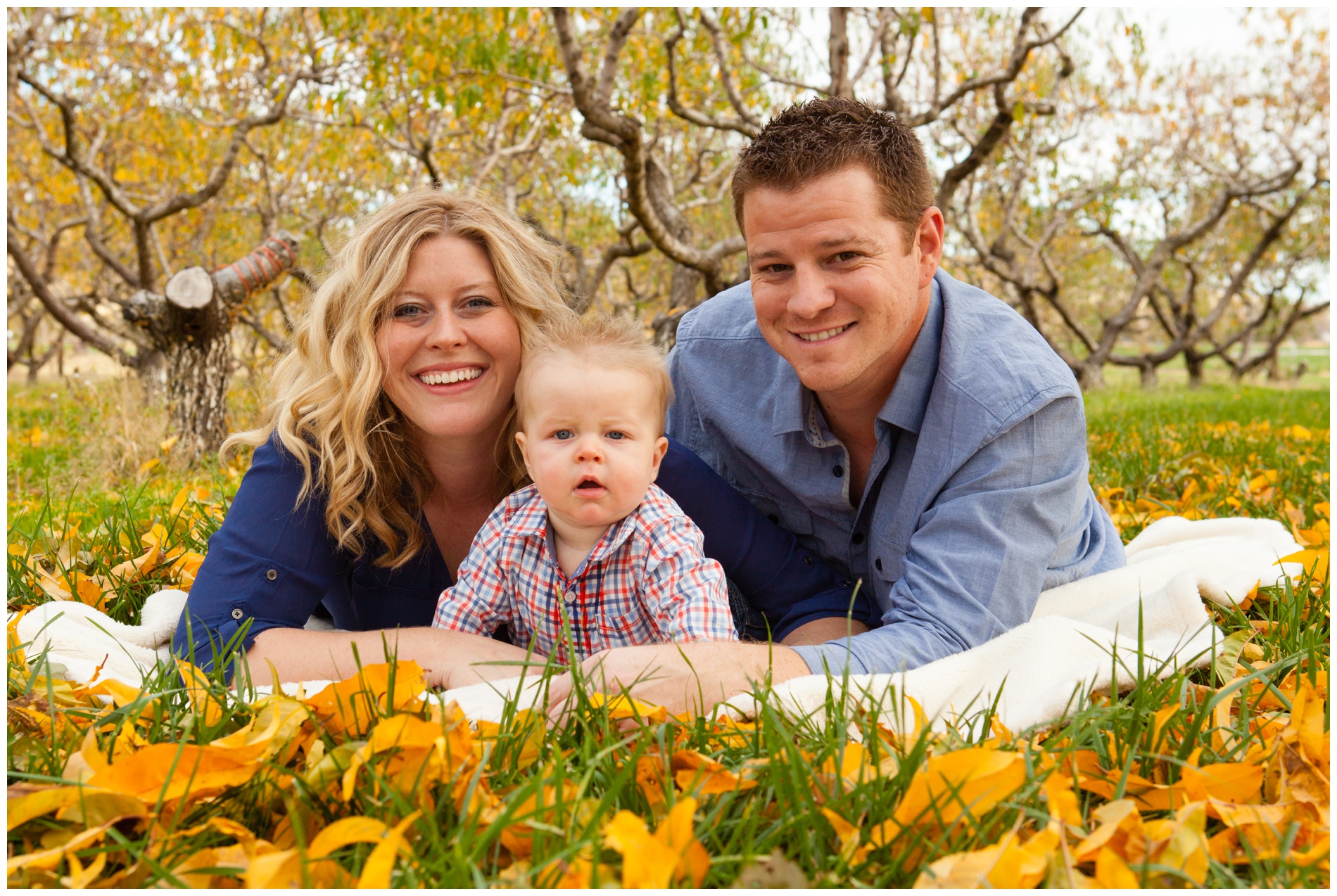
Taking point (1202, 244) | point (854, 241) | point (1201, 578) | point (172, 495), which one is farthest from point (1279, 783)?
point (1202, 244)

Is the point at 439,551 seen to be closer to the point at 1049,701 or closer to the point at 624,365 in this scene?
the point at 624,365

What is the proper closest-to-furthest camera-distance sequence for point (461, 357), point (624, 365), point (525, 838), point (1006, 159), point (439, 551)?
point (525, 838) → point (624, 365) → point (461, 357) → point (439, 551) → point (1006, 159)

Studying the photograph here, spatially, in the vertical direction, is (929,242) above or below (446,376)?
above

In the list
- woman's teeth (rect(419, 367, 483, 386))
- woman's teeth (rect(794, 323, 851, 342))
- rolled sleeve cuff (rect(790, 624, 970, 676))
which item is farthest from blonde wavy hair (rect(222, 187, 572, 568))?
rolled sleeve cuff (rect(790, 624, 970, 676))

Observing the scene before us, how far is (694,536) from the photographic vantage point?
248cm

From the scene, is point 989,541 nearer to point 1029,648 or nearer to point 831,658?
point 1029,648

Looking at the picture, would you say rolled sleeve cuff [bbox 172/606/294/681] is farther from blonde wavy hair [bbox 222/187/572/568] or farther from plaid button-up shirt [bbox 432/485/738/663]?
plaid button-up shirt [bbox 432/485/738/663]

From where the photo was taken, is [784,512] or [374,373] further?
[784,512]

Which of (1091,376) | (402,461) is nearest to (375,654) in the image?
(402,461)

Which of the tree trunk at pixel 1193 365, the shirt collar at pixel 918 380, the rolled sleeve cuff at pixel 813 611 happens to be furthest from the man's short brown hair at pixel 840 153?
the tree trunk at pixel 1193 365

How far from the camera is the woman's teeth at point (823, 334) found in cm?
260

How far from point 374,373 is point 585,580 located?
2.59 feet

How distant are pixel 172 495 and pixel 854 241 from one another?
10.8 feet

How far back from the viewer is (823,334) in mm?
2604
